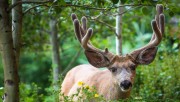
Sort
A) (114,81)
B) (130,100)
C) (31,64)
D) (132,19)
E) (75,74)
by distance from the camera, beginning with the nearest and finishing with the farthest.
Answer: (130,100), (114,81), (75,74), (132,19), (31,64)

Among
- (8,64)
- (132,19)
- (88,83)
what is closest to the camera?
(8,64)

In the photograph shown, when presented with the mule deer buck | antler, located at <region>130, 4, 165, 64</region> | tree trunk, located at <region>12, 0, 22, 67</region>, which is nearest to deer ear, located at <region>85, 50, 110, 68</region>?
the mule deer buck

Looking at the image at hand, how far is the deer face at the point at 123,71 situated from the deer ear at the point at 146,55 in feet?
0.67

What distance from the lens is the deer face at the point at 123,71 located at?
6484 millimetres

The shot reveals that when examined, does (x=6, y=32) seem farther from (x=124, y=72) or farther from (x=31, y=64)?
(x=31, y=64)

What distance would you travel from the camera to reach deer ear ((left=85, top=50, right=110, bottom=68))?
7031mm

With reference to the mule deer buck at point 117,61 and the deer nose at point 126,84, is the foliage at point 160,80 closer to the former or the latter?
the mule deer buck at point 117,61

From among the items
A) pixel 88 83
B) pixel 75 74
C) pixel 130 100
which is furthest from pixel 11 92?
pixel 75 74

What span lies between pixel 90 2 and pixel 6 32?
1298mm

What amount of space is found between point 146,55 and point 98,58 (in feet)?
2.08

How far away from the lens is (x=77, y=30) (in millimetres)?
6527

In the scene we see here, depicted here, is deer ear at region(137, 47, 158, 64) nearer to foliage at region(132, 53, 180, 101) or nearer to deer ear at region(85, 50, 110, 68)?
deer ear at region(85, 50, 110, 68)

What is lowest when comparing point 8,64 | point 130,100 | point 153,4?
point 130,100

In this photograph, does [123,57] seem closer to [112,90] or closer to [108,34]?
[112,90]
